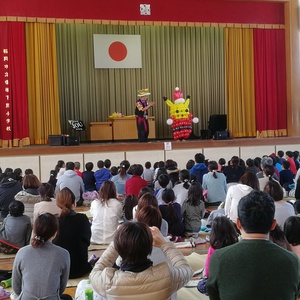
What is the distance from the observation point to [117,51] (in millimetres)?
14641

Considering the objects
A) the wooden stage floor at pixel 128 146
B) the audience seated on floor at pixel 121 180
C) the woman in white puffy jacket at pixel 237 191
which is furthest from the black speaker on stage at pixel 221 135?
the woman in white puffy jacket at pixel 237 191

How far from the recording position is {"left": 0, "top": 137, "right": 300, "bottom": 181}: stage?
11078 mm

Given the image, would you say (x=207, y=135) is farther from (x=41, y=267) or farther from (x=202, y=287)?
(x=41, y=267)

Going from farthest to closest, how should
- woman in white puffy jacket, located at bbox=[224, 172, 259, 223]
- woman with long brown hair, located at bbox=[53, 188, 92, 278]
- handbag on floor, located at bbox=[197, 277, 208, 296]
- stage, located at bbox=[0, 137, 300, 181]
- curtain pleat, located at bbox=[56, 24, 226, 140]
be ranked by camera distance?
1. curtain pleat, located at bbox=[56, 24, 226, 140]
2. stage, located at bbox=[0, 137, 300, 181]
3. woman in white puffy jacket, located at bbox=[224, 172, 259, 223]
4. woman with long brown hair, located at bbox=[53, 188, 92, 278]
5. handbag on floor, located at bbox=[197, 277, 208, 296]

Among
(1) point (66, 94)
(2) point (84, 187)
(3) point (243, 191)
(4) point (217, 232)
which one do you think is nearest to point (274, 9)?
(1) point (66, 94)

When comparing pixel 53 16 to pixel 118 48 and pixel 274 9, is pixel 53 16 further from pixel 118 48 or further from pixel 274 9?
pixel 274 9

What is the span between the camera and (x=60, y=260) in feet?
Result: 10.3

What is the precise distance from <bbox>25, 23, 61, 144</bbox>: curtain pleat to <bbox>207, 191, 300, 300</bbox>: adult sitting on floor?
1133 cm

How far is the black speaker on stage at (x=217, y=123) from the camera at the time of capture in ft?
46.8

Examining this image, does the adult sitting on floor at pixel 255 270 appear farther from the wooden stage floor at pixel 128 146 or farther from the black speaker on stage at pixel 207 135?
the black speaker on stage at pixel 207 135

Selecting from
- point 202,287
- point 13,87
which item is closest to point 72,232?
point 202,287

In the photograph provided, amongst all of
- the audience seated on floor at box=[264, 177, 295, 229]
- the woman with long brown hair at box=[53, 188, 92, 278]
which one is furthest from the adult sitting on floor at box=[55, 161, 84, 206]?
the audience seated on floor at box=[264, 177, 295, 229]

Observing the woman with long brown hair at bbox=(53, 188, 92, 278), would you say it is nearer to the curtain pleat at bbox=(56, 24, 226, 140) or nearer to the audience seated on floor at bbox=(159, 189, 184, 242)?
the audience seated on floor at bbox=(159, 189, 184, 242)

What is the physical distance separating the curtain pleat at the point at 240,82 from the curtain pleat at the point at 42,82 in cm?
469
